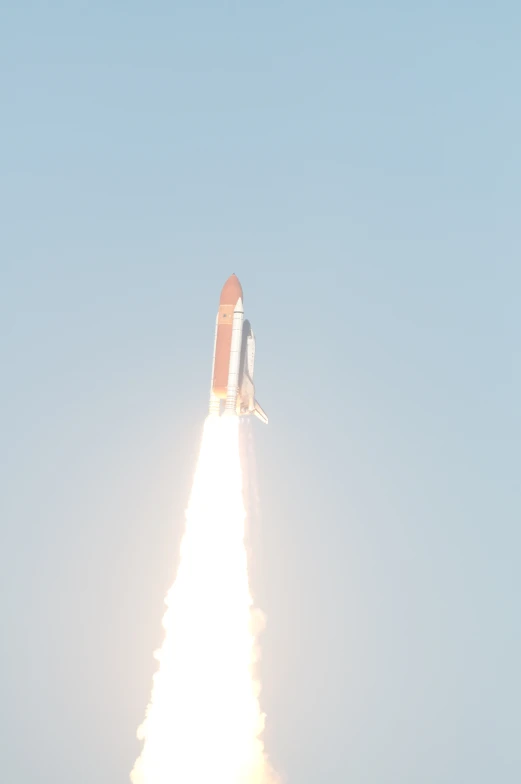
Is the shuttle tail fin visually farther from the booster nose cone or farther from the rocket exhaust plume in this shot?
the booster nose cone

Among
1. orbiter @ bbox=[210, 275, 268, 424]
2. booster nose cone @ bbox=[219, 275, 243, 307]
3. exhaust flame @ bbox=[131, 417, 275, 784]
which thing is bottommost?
exhaust flame @ bbox=[131, 417, 275, 784]

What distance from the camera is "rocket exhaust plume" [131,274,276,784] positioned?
5550 centimetres

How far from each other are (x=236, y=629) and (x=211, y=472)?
26.4 ft

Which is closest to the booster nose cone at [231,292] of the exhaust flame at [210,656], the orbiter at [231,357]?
the orbiter at [231,357]

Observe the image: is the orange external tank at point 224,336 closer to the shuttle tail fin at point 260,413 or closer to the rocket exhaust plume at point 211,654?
the rocket exhaust plume at point 211,654

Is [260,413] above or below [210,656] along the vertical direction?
above

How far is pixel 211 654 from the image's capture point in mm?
58000

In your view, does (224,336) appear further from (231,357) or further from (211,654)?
(211,654)

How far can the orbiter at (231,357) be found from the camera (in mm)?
56344

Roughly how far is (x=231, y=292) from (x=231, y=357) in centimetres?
369

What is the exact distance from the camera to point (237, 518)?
59.7 m

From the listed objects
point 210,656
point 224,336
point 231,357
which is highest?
point 224,336

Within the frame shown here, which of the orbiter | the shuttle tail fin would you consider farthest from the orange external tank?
the shuttle tail fin

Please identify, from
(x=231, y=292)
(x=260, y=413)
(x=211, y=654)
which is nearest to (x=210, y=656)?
(x=211, y=654)
